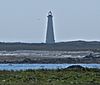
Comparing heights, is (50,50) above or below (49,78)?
above

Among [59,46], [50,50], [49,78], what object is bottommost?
Answer: [49,78]

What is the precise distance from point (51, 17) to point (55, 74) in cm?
8306

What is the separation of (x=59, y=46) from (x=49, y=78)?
103127mm

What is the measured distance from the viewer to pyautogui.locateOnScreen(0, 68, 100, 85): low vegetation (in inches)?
1647

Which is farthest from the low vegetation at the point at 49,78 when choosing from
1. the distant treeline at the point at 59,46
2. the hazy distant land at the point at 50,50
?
the distant treeline at the point at 59,46

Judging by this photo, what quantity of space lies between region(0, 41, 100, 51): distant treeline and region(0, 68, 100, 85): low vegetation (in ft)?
286

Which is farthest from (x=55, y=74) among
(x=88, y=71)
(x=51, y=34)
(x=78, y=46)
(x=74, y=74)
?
(x=78, y=46)

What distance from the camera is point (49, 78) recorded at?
45156 millimetres

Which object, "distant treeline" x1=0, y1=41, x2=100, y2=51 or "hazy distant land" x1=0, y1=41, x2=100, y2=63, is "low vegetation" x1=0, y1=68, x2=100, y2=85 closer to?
"hazy distant land" x1=0, y1=41, x2=100, y2=63

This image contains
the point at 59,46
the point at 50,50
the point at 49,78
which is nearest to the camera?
the point at 49,78

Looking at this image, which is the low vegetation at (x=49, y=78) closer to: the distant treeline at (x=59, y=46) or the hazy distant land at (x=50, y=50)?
the hazy distant land at (x=50, y=50)

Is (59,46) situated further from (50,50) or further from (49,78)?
(49,78)

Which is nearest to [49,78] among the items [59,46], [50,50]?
[50,50]

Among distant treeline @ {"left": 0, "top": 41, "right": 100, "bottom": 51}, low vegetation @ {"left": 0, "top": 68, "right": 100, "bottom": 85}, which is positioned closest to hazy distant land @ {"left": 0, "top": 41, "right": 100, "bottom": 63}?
distant treeline @ {"left": 0, "top": 41, "right": 100, "bottom": 51}
